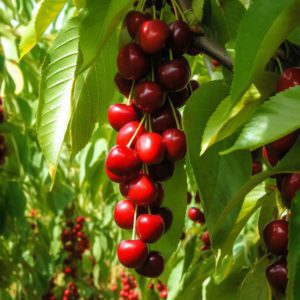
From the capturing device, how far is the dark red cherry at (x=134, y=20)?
0.73 m

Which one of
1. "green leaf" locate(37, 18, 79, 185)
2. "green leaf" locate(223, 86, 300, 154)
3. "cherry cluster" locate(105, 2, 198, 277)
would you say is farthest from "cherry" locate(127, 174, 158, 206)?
"green leaf" locate(223, 86, 300, 154)

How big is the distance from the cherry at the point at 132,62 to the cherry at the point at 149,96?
2 centimetres

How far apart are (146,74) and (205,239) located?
873 millimetres

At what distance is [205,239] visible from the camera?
152 centimetres

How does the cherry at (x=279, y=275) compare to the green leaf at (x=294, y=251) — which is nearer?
the green leaf at (x=294, y=251)

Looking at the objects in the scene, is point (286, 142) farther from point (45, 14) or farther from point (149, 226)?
point (45, 14)

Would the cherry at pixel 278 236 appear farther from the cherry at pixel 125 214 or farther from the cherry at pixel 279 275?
the cherry at pixel 125 214

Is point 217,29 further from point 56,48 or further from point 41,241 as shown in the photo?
point 41,241

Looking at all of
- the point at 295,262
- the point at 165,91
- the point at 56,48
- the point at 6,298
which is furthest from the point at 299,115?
the point at 6,298

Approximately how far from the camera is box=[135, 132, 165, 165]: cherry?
0.68m

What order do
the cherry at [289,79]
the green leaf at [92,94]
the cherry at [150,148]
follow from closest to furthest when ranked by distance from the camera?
1. the cherry at [289,79]
2. the cherry at [150,148]
3. the green leaf at [92,94]

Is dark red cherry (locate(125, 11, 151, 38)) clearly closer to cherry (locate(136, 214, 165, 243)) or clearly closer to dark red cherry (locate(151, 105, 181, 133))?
dark red cherry (locate(151, 105, 181, 133))

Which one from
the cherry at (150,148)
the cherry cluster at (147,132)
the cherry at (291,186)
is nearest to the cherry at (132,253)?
the cherry cluster at (147,132)

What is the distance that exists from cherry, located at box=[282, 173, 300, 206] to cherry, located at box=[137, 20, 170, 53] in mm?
244
